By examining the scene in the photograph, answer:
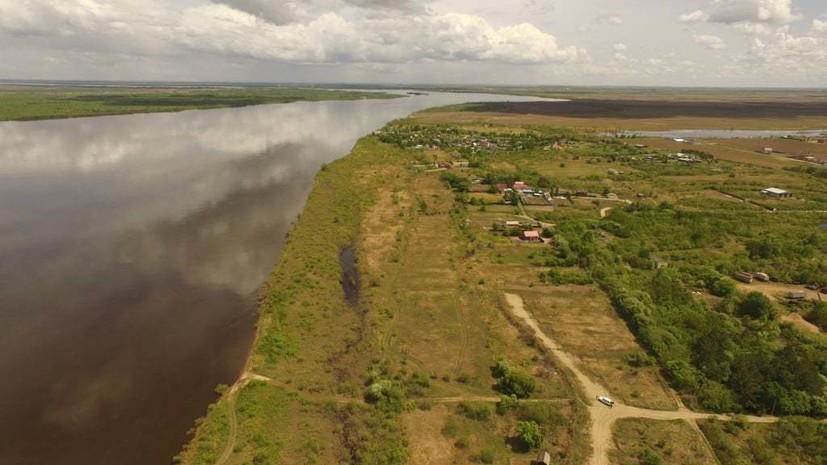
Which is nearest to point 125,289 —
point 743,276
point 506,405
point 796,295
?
point 506,405

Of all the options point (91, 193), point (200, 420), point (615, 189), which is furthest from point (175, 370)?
point (615, 189)

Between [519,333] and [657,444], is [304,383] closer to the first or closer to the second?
[519,333]

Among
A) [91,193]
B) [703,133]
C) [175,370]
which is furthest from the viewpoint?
[703,133]

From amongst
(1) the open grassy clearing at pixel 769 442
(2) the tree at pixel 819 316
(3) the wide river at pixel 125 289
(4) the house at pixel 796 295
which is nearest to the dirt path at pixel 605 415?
(1) the open grassy clearing at pixel 769 442

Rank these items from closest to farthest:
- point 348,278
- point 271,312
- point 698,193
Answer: point 271,312
point 348,278
point 698,193

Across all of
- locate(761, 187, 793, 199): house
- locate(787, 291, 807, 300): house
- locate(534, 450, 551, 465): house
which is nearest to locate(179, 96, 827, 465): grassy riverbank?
locate(787, 291, 807, 300): house

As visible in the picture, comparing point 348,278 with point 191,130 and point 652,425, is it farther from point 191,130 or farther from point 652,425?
point 191,130
